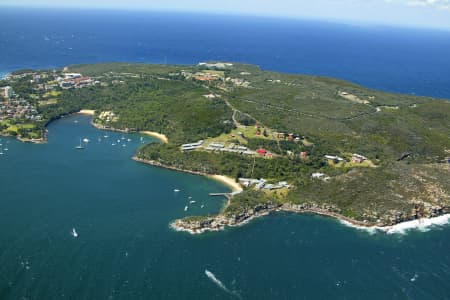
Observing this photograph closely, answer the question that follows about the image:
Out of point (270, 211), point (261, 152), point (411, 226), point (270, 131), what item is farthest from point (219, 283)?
point (270, 131)

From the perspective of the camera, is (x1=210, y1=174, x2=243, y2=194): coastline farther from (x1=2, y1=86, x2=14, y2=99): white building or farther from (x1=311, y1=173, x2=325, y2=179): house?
(x1=2, y1=86, x2=14, y2=99): white building

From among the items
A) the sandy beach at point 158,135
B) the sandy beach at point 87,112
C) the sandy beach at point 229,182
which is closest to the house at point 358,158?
the sandy beach at point 229,182

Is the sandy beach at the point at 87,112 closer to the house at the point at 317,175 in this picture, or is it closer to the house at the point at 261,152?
the house at the point at 261,152

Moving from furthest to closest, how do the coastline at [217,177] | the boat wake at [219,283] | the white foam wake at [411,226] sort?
the coastline at [217,177] → the white foam wake at [411,226] → the boat wake at [219,283]

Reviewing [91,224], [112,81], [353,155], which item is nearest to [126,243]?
[91,224]

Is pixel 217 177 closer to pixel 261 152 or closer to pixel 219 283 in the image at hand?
pixel 261 152

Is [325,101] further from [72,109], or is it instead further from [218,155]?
[72,109]

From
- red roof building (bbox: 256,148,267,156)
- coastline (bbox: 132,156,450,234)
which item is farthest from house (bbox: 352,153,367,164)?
coastline (bbox: 132,156,450,234)
